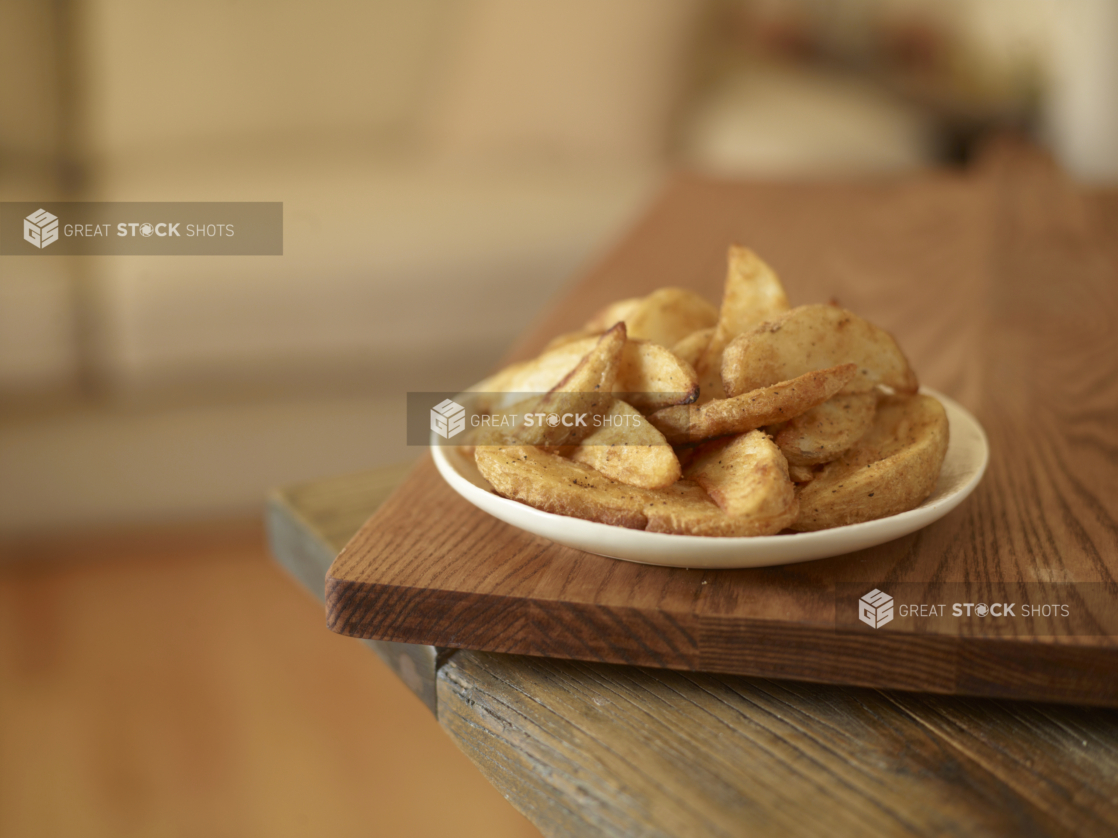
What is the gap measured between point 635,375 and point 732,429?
3.0 inches

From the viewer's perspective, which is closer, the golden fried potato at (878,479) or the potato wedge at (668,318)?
the golden fried potato at (878,479)

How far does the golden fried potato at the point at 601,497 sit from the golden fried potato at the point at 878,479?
0.16 ft

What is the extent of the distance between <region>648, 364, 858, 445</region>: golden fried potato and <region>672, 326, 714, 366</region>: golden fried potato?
7 centimetres

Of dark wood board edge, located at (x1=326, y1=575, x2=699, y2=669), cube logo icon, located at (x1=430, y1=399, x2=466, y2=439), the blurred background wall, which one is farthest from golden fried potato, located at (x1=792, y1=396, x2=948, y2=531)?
the blurred background wall

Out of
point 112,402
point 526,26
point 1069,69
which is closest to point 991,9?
point 1069,69

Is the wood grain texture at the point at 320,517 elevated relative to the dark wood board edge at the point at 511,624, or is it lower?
lower

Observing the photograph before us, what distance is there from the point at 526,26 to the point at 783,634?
2.08 metres

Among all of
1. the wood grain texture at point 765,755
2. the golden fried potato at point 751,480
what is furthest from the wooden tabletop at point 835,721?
the golden fried potato at point 751,480

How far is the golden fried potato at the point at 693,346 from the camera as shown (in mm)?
699

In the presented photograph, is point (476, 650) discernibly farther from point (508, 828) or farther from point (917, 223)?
point (917, 223)

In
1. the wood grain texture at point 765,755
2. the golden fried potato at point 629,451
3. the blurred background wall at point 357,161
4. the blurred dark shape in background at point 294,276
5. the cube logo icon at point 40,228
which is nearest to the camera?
the wood grain texture at point 765,755

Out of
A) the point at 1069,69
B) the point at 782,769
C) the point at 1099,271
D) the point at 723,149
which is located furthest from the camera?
the point at 723,149

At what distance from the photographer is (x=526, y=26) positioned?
7.84 ft

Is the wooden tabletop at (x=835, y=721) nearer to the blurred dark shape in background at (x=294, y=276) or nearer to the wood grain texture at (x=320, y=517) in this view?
the wood grain texture at (x=320, y=517)
